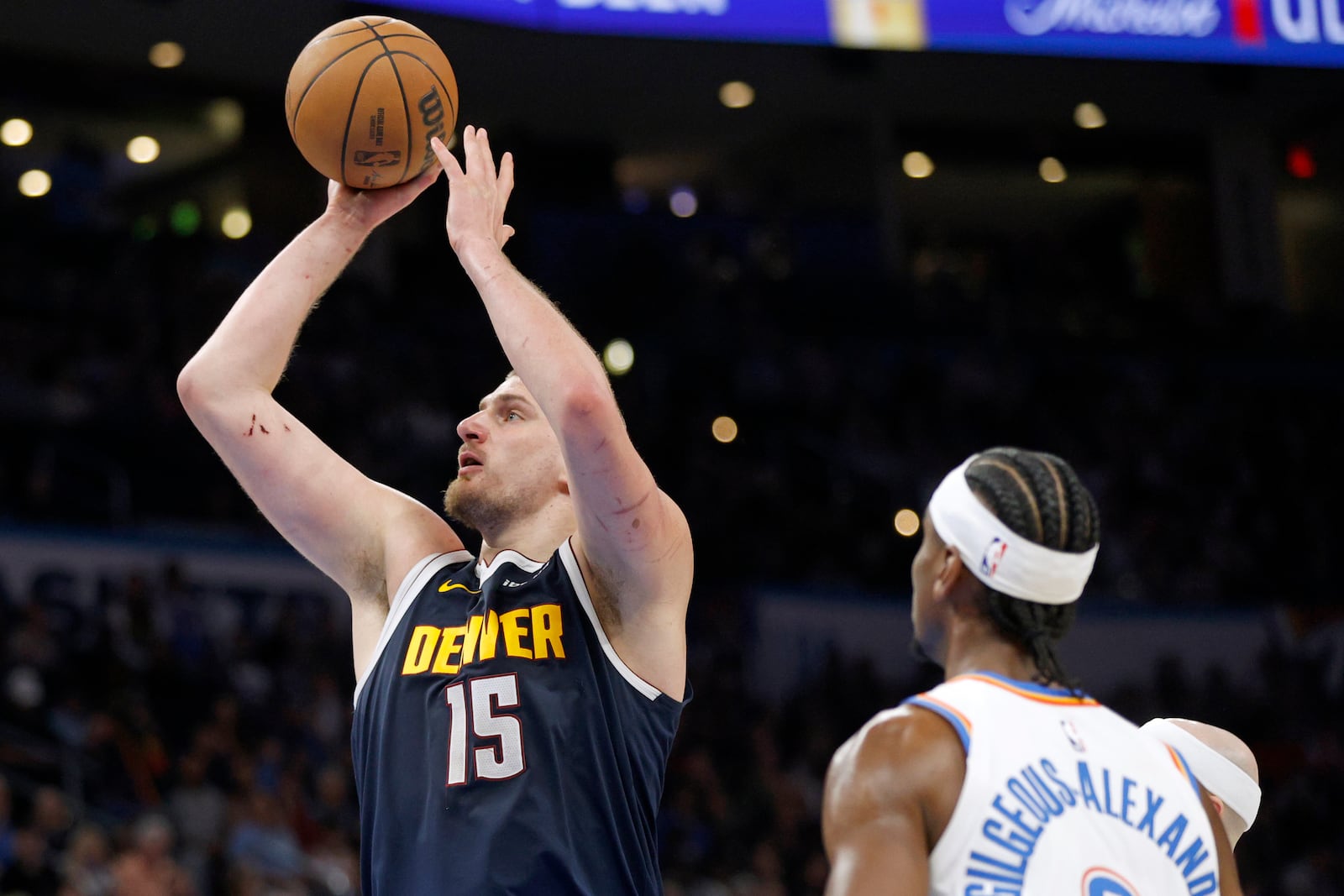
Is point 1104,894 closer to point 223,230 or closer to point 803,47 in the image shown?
point 803,47

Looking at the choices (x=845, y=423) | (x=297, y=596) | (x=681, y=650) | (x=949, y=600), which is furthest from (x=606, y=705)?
(x=845, y=423)

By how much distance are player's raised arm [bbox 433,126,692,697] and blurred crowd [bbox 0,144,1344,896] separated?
5.60 meters

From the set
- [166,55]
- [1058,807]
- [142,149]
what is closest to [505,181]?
[1058,807]

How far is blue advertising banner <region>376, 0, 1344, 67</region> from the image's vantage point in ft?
42.8

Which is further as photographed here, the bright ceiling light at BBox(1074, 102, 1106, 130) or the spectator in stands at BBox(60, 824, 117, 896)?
the bright ceiling light at BBox(1074, 102, 1106, 130)

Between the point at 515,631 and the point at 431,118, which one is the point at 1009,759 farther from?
the point at 431,118

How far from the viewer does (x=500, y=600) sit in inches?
128

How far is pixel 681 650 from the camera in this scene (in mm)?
3195

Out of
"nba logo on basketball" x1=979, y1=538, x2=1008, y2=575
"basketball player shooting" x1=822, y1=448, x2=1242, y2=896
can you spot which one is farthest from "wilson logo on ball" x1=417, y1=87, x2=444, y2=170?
"nba logo on basketball" x1=979, y1=538, x2=1008, y2=575

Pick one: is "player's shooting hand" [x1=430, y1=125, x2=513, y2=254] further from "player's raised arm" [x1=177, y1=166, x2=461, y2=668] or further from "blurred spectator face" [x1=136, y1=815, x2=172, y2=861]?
"blurred spectator face" [x1=136, y1=815, x2=172, y2=861]

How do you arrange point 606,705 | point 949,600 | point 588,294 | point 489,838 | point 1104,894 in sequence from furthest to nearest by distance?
point 588,294 → point 606,705 → point 489,838 → point 949,600 → point 1104,894

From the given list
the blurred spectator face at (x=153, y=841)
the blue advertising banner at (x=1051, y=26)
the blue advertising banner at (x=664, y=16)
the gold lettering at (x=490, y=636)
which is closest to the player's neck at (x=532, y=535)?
the gold lettering at (x=490, y=636)

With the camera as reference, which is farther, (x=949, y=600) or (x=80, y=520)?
(x=80, y=520)

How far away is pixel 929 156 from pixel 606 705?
19.9 m
